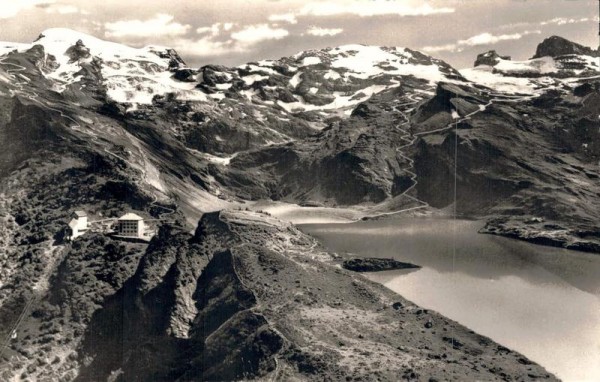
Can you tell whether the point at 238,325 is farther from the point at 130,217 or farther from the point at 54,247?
the point at 54,247

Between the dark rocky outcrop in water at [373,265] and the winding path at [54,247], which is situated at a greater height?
the winding path at [54,247]

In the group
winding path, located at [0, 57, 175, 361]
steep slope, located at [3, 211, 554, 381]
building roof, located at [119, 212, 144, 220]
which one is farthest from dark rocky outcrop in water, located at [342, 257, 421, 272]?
building roof, located at [119, 212, 144, 220]

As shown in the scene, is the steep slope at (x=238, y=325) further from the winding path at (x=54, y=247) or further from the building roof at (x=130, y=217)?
the building roof at (x=130, y=217)

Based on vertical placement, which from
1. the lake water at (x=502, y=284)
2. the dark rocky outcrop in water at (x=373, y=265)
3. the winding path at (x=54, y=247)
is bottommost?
the lake water at (x=502, y=284)

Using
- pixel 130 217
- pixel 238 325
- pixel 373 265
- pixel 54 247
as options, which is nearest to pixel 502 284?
pixel 373 265

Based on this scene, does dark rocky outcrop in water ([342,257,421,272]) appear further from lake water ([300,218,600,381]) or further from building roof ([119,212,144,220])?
building roof ([119,212,144,220])

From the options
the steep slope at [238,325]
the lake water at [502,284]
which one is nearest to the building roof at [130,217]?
the steep slope at [238,325]

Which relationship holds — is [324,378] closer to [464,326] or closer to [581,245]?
[464,326]

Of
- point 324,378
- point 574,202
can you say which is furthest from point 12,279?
point 574,202
